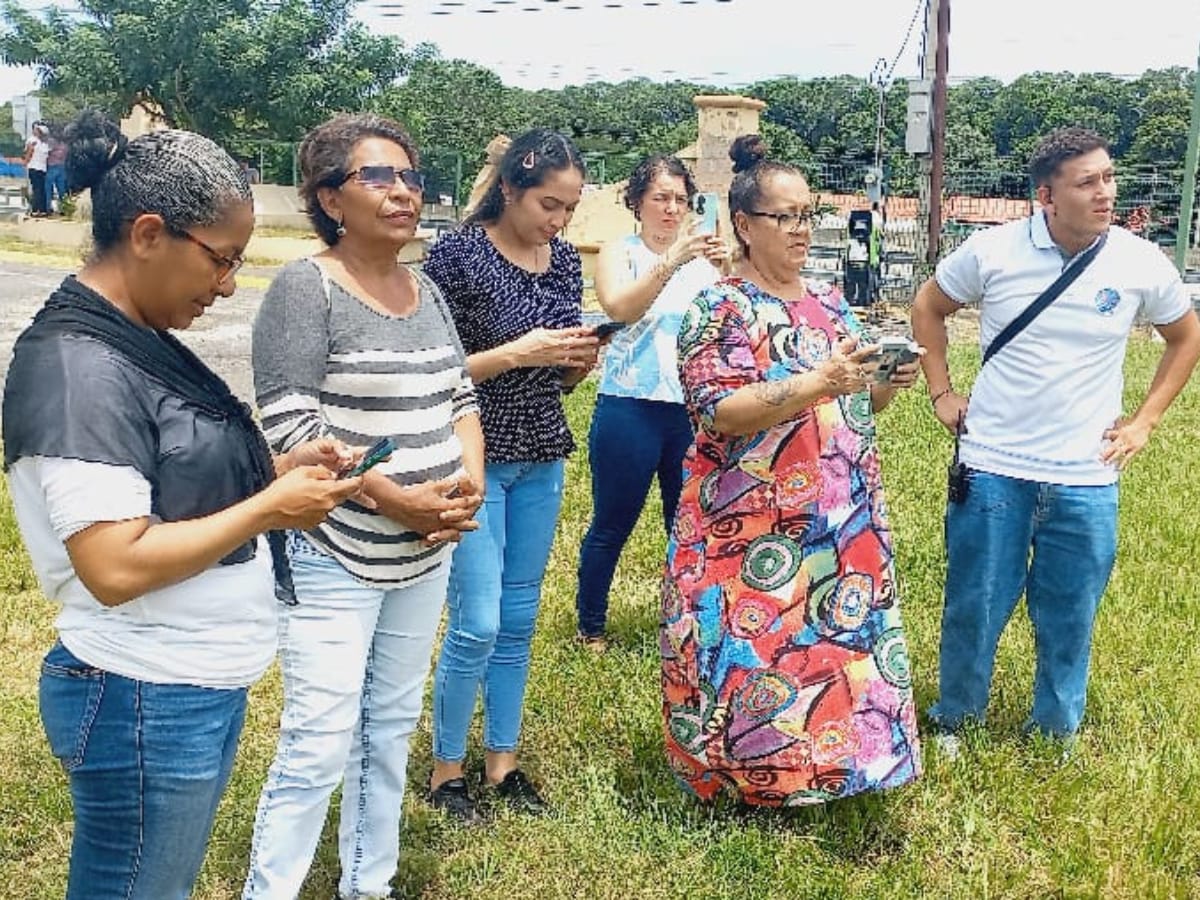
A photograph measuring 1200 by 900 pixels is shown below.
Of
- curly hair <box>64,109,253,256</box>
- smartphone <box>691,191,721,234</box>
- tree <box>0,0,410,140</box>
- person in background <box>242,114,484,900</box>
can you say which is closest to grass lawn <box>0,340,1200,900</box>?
person in background <box>242,114,484,900</box>

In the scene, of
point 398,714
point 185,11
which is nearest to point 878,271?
point 398,714

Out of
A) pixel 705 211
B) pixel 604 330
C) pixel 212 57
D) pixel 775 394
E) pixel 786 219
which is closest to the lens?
pixel 775 394

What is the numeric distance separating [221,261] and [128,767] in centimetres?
83

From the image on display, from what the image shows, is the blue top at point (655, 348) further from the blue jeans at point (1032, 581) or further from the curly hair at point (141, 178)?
the curly hair at point (141, 178)

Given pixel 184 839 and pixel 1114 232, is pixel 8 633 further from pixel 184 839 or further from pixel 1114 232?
pixel 1114 232

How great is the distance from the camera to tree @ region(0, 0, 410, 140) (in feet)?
92.7

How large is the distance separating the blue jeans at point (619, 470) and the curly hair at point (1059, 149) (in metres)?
1.55

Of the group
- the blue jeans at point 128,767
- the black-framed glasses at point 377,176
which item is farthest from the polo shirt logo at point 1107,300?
the blue jeans at point 128,767

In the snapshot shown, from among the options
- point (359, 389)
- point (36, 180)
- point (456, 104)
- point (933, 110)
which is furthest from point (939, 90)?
point (456, 104)

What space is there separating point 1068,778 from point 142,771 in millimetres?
2746

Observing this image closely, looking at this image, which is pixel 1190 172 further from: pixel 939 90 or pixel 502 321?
pixel 502 321

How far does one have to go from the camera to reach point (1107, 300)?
368cm

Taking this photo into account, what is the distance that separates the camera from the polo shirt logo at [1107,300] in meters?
3.68

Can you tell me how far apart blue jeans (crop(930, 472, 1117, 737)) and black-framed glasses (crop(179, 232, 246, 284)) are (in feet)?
8.23
